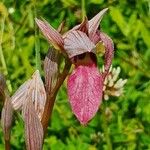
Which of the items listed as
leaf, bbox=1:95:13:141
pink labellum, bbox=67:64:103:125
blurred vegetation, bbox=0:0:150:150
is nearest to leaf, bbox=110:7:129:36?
blurred vegetation, bbox=0:0:150:150

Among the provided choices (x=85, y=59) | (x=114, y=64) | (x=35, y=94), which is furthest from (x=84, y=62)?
(x=114, y=64)

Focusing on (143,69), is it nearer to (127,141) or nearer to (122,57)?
(122,57)

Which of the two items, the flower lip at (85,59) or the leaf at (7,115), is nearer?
the flower lip at (85,59)

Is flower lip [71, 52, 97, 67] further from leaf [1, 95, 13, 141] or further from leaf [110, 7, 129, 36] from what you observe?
leaf [110, 7, 129, 36]

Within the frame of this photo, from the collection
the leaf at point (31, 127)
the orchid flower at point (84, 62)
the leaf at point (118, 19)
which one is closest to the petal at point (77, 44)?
the orchid flower at point (84, 62)

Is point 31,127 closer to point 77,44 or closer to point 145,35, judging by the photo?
point 77,44

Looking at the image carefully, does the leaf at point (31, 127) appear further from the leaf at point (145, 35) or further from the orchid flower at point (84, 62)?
the leaf at point (145, 35)
